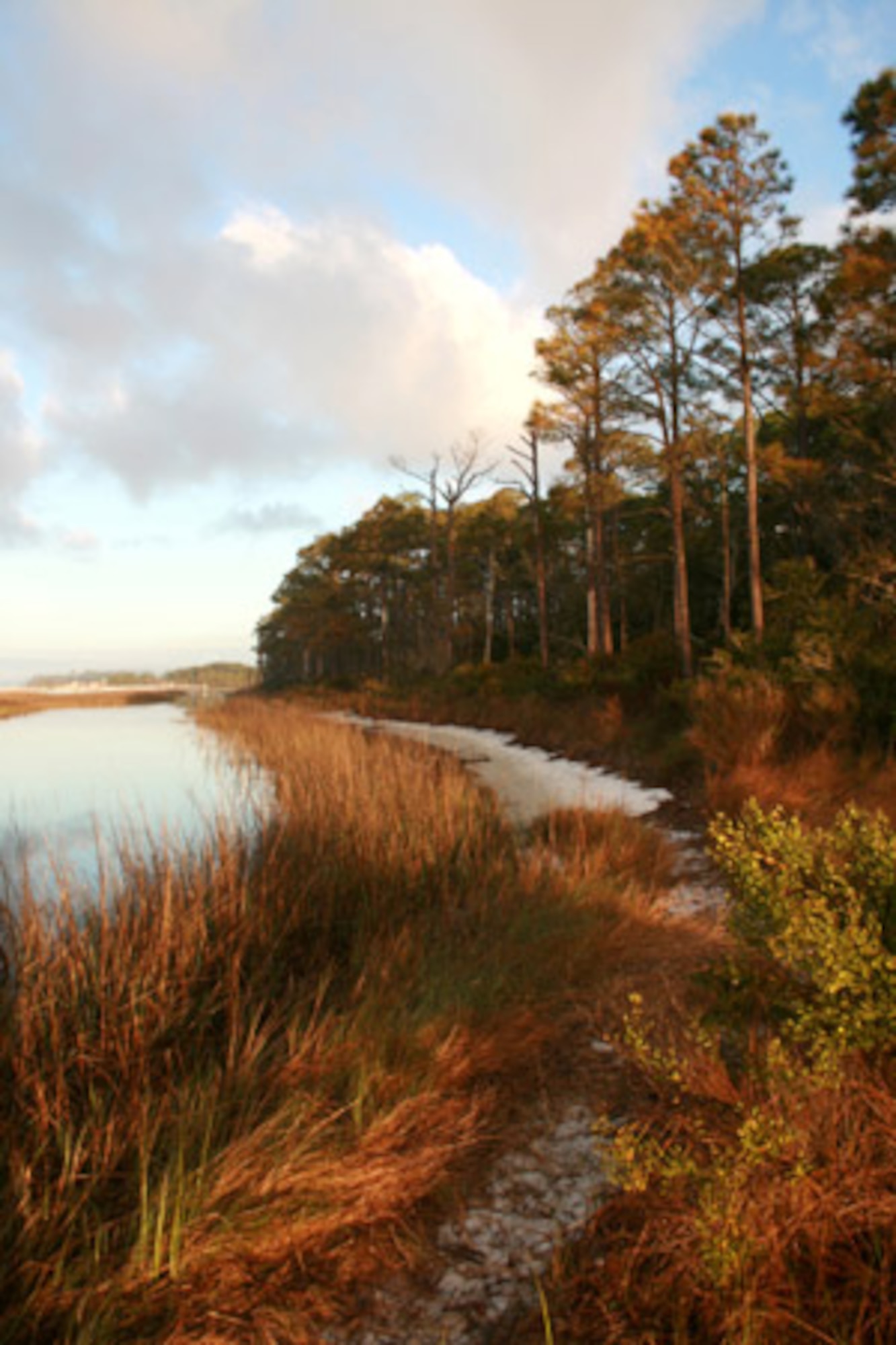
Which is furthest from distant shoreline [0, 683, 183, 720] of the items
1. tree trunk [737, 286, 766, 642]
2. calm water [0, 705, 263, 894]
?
tree trunk [737, 286, 766, 642]

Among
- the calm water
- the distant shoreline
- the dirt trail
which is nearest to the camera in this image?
the dirt trail

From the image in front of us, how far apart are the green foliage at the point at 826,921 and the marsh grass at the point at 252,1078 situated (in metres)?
1.20

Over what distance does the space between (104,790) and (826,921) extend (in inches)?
523

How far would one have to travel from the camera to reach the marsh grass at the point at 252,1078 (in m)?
1.89

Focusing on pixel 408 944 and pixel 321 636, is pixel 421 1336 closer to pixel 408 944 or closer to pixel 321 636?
pixel 408 944

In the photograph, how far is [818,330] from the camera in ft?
57.9

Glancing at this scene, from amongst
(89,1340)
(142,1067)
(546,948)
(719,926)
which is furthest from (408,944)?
(89,1340)

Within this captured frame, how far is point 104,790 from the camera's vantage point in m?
13.2

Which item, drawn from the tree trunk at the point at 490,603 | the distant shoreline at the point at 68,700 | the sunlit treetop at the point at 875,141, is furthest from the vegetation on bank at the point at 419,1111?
the distant shoreline at the point at 68,700

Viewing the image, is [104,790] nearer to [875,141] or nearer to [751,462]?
[751,462]

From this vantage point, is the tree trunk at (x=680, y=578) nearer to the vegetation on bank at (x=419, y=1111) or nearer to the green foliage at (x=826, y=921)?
the vegetation on bank at (x=419, y=1111)

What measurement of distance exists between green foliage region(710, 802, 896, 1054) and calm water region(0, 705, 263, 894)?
8.78 ft

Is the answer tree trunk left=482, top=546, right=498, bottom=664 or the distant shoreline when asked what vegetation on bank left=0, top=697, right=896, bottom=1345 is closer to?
tree trunk left=482, top=546, right=498, bottom=664

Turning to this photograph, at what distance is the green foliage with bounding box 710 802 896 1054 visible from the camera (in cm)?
187
